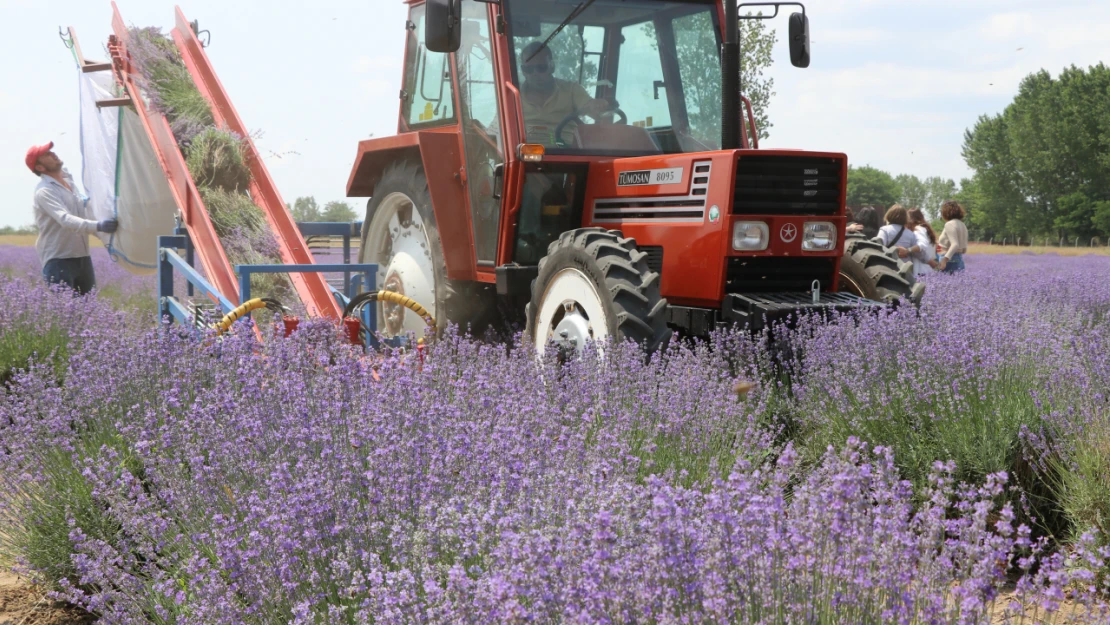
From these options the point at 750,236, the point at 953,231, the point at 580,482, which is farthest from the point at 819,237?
the point at 953,231

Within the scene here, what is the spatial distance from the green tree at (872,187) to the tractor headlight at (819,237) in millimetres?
103965

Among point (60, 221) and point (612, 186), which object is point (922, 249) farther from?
point (60, 221)

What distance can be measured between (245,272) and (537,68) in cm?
192

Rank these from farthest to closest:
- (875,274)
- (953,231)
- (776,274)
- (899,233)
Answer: (953,231), (899,233), (875,274), (776,274)

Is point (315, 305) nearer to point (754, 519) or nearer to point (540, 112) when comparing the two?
point (540, 112)

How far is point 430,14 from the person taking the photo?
4637 mm

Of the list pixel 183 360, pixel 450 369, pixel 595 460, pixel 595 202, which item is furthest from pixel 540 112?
pixel 595 460

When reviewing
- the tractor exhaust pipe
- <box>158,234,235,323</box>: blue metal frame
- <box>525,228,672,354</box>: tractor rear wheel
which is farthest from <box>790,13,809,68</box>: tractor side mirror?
<box>158,234,235,323</box>: blue metal frame

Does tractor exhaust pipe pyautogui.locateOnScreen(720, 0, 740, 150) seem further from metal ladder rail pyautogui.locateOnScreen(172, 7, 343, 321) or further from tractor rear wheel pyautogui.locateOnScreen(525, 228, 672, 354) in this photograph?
metal ladder rail pyautogui.locateOnScreen(172, 7, 343, 321)

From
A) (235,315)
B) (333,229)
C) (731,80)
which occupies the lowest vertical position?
(235,315)

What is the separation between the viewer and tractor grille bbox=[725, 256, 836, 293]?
486 cm

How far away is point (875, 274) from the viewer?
5418mm

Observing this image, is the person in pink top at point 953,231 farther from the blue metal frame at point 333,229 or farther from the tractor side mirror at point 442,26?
the tractor side mirror at point 442,26

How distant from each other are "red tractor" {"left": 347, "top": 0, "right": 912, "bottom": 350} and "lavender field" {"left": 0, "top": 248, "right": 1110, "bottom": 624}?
0.39m
